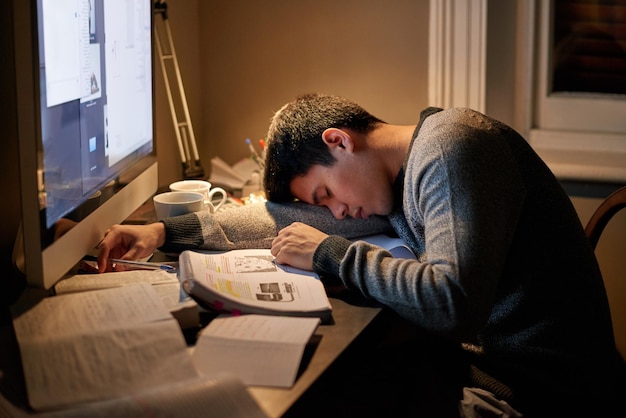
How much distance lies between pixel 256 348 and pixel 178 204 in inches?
25.4

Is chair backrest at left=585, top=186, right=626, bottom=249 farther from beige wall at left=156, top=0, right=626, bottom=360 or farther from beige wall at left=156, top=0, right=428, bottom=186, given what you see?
beige wall at left=156, top=0, right=428, bottom=186

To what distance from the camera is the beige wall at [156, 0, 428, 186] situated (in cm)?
231

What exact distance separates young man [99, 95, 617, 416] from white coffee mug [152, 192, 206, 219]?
0.07 meters

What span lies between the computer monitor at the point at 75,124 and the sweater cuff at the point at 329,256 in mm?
353

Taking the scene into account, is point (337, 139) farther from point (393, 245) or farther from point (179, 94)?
point (179, 94)

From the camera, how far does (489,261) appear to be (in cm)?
122

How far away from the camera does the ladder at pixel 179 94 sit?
2.12 m

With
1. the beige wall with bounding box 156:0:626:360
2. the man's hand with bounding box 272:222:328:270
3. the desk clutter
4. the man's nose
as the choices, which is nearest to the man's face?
the man's nose

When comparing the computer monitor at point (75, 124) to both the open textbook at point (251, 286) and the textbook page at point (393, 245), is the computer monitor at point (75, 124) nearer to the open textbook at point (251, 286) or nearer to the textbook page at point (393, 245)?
the open textbook at point (251, 286)

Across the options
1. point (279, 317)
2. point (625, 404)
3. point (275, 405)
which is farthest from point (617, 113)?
point (275, 405)

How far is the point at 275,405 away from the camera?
Result: 93 centimetres

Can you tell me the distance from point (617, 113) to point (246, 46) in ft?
3.54

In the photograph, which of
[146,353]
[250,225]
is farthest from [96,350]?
[250,225]

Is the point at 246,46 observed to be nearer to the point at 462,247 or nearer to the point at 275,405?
the point at 462,247
